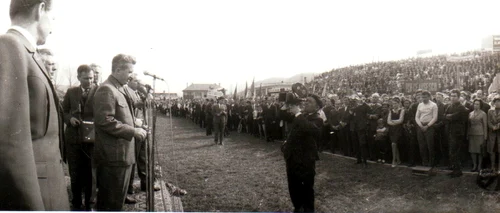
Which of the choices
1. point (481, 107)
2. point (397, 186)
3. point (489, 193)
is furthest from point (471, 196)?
point (481, 107)

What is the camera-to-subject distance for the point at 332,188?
3309 millimetres

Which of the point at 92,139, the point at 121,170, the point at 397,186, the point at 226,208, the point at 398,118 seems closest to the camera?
the point at 121,170

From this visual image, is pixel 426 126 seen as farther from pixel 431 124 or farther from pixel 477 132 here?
pixel 477 132

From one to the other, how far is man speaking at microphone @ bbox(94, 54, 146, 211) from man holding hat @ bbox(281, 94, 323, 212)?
1.03 meters

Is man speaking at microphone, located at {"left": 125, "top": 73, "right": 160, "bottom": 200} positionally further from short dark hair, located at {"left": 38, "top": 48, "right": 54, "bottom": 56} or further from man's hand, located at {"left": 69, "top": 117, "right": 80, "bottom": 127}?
short dark hair, located at {"left": 38, "top": 48, "right": 54, "bottom": 56}

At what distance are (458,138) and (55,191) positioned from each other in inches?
155

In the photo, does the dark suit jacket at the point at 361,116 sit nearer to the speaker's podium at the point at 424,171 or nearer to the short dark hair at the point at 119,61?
the speaker's podium at the point at 424,171

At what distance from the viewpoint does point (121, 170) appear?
1.77m

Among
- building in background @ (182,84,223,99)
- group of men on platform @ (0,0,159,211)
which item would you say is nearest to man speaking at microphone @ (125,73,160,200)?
building in background @ (182,84,223,99)

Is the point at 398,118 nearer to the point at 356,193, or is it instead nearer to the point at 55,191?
the point at 356,193

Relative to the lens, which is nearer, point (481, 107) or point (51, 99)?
point (51, 99)

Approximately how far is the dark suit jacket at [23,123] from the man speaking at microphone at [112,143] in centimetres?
71

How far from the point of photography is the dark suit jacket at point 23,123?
859 millimetres

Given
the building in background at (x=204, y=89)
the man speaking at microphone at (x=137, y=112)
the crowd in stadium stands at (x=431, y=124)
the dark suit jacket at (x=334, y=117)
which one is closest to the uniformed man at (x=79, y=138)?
the man speaking at microphone at (x=137, y=112)
